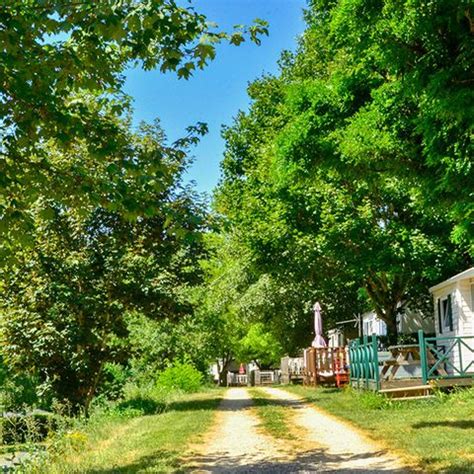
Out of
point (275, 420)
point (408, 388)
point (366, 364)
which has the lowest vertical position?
point (275, 420)

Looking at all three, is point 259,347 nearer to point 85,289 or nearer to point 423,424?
point 85,289

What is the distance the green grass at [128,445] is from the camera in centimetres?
884

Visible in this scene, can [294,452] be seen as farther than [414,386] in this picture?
No

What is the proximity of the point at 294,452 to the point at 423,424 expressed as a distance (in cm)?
347

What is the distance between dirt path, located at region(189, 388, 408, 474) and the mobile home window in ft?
33.5

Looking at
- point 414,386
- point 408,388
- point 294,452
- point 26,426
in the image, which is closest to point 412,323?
point 414,386

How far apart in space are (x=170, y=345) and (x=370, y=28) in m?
25.0

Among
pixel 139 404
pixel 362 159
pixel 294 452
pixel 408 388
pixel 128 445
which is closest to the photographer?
pixel 294 452

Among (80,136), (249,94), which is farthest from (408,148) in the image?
(249,94)

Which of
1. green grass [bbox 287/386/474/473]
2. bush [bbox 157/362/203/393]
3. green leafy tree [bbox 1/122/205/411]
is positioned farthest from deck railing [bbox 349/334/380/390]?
bush [bbox 157/362/203/393]

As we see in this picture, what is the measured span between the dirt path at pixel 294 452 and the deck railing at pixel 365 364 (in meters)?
3.79

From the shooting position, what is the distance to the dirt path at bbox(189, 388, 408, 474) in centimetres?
852

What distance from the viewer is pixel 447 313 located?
75.2 ft

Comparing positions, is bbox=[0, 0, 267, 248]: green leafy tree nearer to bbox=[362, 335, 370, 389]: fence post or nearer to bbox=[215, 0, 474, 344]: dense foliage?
bbox=[215, 0, 474, 344]: dense foliage
